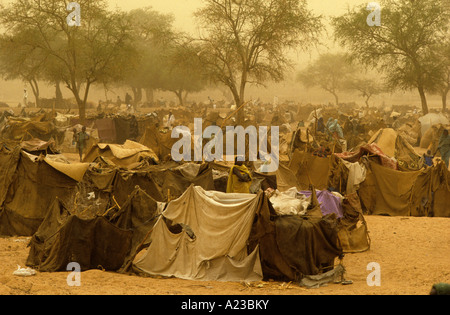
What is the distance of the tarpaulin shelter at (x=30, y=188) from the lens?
1133 centimetres

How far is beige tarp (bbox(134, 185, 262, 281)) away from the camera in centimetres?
827

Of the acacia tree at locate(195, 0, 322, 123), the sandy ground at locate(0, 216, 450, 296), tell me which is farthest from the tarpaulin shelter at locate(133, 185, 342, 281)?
the acacia tree at locate(195, 0, 322, 123)

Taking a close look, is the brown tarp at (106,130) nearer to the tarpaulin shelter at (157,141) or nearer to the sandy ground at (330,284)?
the tarpaulin shelter at (157,141)

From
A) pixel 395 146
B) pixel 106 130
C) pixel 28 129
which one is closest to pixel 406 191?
pixel 395 146

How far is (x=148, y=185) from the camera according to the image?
1105 cm

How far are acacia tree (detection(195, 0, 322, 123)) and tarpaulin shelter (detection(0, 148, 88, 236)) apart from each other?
13.4m

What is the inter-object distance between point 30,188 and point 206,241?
4371 millimetres

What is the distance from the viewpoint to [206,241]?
27.9ft

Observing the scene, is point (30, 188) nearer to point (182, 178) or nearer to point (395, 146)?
point (182, 178)

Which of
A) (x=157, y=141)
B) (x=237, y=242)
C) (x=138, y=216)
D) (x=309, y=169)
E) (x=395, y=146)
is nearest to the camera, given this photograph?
(x=237, y=242)

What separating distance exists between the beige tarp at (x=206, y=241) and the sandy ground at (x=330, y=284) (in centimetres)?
23

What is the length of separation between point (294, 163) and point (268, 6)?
42.6 feet
